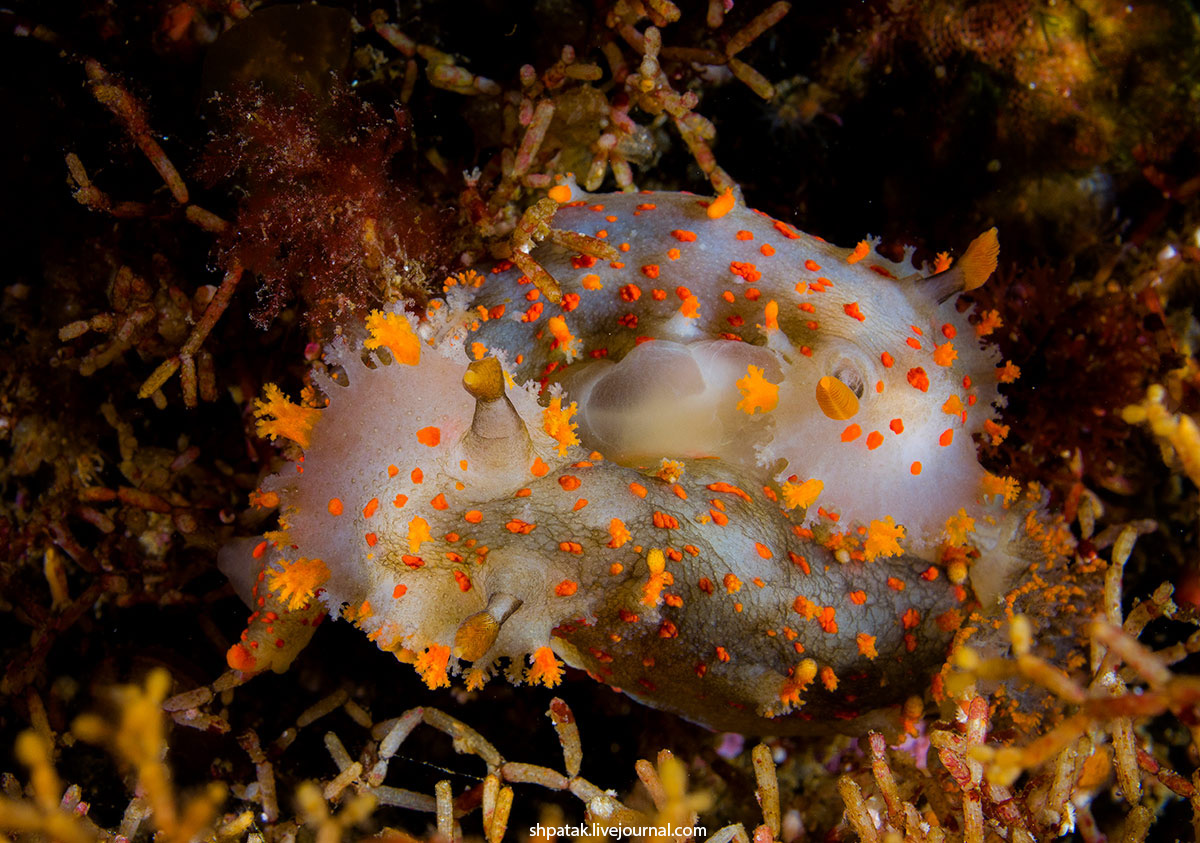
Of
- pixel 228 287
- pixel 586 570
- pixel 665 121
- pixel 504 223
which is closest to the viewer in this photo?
pixel 586 570

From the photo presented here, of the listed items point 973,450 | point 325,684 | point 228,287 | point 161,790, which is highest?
→ point 973,450

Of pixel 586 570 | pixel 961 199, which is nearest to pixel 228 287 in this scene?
pixel 586 570

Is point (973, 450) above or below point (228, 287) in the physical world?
above

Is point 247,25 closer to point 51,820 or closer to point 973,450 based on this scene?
point 51,820

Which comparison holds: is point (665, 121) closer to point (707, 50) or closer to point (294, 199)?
point (707, 50)

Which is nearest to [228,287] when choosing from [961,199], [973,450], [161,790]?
[161,790]

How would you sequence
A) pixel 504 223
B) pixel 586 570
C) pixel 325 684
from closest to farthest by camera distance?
pixel 586 570
pixel 504 223
pixel 325 684

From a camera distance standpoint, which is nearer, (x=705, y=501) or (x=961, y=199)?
(x=705, y=501)
